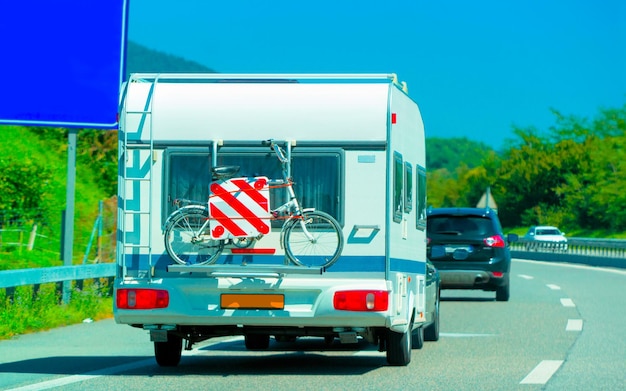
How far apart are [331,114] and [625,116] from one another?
112010 mm

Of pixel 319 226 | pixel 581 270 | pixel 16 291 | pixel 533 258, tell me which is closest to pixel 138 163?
pixel 319 226

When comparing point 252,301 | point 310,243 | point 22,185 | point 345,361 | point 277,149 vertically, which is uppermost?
point 22,185

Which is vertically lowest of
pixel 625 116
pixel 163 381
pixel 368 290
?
pixel 163 381

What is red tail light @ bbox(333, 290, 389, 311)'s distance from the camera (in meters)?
10.6

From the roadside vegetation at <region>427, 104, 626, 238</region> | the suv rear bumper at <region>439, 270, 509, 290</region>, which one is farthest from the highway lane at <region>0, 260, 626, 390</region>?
the roadside vegetation at <region>427, 104, 626, 238</region>

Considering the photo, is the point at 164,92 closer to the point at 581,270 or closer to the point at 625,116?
the point at 581,270

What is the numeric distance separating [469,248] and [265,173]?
1184cm

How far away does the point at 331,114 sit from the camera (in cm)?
1092

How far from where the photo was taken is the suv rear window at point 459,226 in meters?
22.1

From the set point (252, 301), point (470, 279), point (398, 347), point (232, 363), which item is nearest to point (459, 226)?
point (470, 279)

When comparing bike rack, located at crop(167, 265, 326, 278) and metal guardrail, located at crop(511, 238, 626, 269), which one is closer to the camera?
bike rack, located at crop(167, 265, 326, 278)

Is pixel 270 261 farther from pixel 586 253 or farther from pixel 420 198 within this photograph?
pixel 586 253

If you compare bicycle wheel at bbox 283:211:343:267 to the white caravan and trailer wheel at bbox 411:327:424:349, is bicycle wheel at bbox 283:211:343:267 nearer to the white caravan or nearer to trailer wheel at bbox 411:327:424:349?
the white caravan

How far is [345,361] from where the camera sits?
41.3ft
